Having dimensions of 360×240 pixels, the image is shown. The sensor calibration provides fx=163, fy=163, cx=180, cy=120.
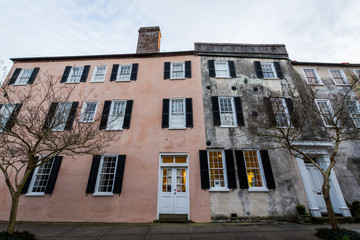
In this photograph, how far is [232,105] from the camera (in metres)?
10.6

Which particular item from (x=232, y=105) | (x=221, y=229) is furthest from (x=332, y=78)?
(x=221, y=229)

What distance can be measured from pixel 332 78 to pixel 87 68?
18.2 metres

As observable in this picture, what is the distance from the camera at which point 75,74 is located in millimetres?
12438

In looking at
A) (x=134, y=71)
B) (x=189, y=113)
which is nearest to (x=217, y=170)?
(x=189, y=113)

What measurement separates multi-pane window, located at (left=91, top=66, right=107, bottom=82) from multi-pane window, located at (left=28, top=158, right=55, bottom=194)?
6163mm

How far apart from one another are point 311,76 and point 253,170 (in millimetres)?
8805

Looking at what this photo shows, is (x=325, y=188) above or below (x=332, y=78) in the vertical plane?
below

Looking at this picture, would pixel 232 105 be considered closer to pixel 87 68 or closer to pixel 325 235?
pixel 325 235

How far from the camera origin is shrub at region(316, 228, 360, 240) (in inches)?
213

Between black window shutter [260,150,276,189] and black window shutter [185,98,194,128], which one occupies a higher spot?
black window shutter [185,98,194,128]

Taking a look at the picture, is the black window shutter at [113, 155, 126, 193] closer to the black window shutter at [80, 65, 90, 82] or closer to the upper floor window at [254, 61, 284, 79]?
the black window shutter at [80, 65, 90, 82]

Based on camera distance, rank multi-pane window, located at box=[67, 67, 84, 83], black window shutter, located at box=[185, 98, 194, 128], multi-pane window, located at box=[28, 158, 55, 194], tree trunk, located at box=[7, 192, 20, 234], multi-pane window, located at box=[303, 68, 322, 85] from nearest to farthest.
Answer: tree trunk, located at box=[7, 192, 20, 234], multi-pane window, located at box=[28, 158, 55, 194], black window shutter, located at box=[185, 98, 194, 128], multi-pane window, located at box=[303, 68, 322, 85], multi-pane window, located at box=[67, 67, 84, 83]

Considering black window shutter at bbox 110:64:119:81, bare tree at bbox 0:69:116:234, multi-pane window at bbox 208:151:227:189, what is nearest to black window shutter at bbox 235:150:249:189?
multi-pane window at bbox 208:151:227:189

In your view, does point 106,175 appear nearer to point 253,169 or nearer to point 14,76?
point 253,169
